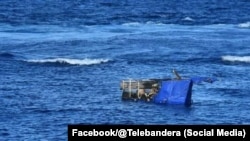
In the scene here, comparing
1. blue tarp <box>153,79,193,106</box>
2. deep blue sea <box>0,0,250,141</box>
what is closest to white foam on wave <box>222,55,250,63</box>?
deep blue sea <box>0,0,250,141</box>

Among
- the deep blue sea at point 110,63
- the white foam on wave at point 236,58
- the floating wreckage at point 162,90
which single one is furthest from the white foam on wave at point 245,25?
the floating wreckage at point 162,90

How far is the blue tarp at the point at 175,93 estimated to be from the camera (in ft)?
217

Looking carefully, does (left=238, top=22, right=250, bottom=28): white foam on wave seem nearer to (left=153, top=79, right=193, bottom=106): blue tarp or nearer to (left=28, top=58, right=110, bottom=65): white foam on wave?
(left=28, top=58, right=110, bottom=65): white foam on wave

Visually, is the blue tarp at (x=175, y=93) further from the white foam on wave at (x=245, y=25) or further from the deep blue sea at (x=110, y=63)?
the white foam on wave at (x=245, y=25)

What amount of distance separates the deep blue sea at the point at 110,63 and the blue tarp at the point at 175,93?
105 cm

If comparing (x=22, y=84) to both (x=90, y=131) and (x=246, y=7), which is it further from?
(x=246, y=7)

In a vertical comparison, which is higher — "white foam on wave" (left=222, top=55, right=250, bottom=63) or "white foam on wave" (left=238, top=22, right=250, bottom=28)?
"white foam on wave" (left=222, top=55, right=250, bottom=63)

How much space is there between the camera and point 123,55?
9325 cm

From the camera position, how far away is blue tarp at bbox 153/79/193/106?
66.1m

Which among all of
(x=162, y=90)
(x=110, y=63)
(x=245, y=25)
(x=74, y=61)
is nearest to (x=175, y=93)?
(x=162, y=90)

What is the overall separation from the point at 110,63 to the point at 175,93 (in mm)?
21628

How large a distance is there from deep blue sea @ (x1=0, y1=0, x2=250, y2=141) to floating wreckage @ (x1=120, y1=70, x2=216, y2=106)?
108cm

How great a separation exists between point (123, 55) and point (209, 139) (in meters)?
65.7

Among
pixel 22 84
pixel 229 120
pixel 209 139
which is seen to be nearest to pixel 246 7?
pixel 22 84
